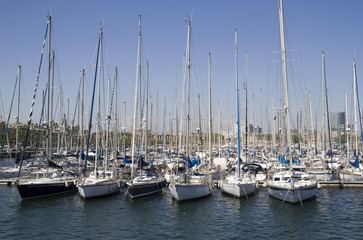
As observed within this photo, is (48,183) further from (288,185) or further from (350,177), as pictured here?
(350,177)

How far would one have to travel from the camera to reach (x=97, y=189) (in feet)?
105

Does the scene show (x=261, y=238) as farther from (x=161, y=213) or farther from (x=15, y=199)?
(x=15, y=199)

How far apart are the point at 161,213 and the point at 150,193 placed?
6900 millimetres

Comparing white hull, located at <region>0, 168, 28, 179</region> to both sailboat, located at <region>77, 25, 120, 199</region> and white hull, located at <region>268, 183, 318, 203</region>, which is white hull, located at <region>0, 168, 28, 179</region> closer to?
sailboat, located at <region>77, 25, 120, 199</region>

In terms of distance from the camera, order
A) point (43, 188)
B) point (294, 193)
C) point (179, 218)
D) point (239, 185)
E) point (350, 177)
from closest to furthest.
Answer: point (179, 218), point (294, 193), point (239, 185), point (43, 188), point (350, 177)

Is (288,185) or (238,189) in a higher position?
(288,185)

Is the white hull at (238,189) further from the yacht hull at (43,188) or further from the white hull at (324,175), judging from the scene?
the yacht hull at (43,188)

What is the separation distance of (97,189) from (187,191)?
9.00 metres

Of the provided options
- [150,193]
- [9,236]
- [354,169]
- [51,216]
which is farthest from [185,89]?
[354,169]

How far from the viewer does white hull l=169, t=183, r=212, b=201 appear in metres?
29.6

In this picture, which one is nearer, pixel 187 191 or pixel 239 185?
pixel 187 191

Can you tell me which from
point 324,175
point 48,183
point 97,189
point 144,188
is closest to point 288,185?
point 324,175

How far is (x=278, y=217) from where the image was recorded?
25.8 meters

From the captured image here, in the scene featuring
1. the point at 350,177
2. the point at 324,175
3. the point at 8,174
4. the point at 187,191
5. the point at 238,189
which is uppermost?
the point at 324,175
